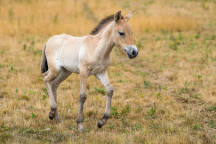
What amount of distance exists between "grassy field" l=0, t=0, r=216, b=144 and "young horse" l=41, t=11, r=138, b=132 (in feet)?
1.89

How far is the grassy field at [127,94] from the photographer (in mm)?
4938

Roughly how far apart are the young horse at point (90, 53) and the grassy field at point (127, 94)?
57 centimetres

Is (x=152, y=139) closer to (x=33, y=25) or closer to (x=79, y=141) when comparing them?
(x=79, y=141)

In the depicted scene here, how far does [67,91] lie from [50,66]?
1.79 meters

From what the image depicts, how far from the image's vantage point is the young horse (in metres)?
4.86

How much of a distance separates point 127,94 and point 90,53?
250cm

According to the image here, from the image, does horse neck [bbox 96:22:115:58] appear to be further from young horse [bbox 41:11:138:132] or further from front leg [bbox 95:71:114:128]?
front leg [bbox 95:71:114:128]

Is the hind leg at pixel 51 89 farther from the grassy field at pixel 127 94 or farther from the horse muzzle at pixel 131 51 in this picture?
the horse muzzle at pixel 131 51

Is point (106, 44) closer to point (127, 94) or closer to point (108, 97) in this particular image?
point (108, 97)

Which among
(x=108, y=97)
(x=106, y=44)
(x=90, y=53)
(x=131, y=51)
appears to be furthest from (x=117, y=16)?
(x=108, y=97)

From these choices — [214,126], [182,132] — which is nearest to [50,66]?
[182,132]

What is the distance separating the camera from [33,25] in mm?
15516

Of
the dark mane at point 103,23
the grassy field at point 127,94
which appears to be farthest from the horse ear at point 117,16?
the grassy field at point 127,94

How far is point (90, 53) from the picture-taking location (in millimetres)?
5145
